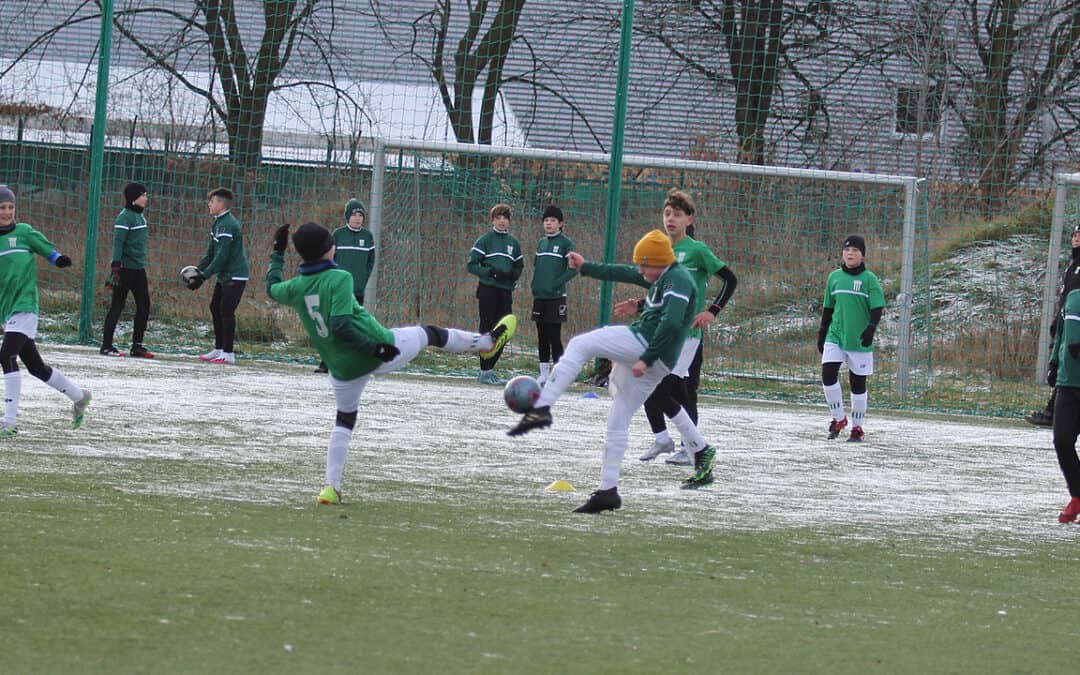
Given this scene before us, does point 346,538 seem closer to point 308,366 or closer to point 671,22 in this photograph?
point 308,366

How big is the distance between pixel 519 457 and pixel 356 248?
658cm

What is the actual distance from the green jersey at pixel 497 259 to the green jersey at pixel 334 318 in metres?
8.59

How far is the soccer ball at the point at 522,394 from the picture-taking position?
7719mm

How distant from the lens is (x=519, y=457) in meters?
10.9

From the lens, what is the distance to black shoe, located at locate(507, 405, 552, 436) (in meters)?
→ 7.61

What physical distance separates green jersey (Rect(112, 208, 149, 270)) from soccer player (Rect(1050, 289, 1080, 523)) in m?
11.7

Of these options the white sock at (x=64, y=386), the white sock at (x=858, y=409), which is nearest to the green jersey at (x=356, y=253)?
the white sock at (x=858, y=409)

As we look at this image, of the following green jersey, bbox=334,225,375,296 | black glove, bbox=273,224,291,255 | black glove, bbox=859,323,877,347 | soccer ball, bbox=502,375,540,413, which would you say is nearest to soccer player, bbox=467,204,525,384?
green jersey, bbox=334,225,375,296

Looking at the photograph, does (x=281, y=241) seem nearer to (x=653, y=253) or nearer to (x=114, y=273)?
(x=653, y=253)

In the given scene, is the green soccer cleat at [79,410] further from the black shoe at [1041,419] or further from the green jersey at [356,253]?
the black shoe at [1041,419]

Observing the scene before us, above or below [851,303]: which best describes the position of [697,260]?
above

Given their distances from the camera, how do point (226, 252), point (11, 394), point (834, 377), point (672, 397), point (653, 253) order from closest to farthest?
point (653, 253) < point (672, 397) < point (11, 394) < point (834, 377) < point (226, 252)

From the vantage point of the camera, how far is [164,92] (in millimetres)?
21734

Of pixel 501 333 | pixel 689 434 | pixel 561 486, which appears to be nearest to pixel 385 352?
pixel 501 333
